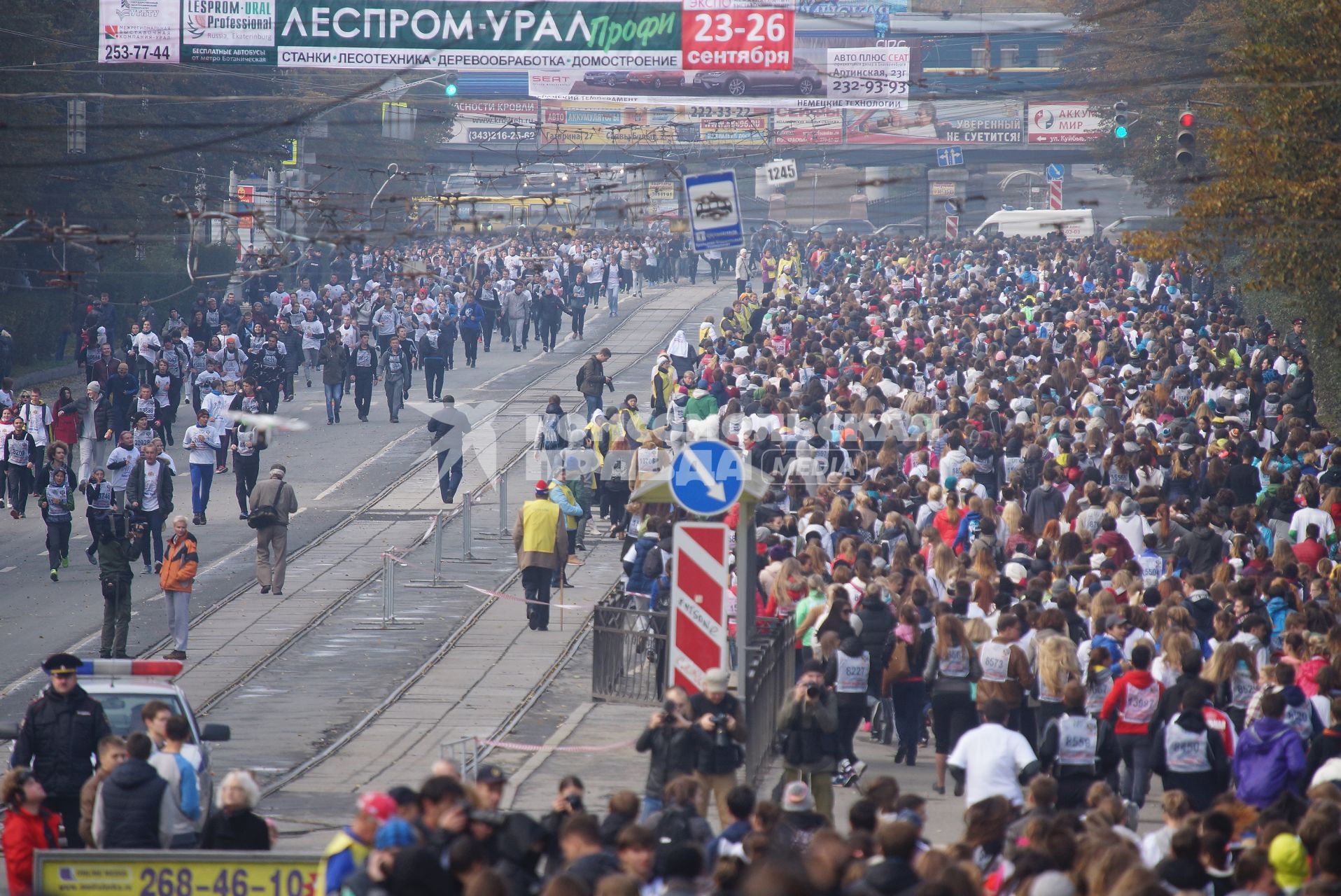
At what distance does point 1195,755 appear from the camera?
11539 mm

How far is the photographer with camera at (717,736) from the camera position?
11.2 m

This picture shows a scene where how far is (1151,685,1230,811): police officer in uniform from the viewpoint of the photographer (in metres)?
11.5

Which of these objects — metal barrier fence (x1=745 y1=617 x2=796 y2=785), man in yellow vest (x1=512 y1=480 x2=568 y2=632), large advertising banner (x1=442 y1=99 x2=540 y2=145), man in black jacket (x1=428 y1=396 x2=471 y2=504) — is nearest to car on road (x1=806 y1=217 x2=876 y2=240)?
large advertising banner (x1=442 y1=99 x2=540 y2=145)

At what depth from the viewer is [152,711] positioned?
1081 cm

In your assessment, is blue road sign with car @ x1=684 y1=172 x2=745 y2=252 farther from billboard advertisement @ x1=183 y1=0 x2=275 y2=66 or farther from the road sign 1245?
billboard advertisement @ x1=183 y1=0 x2=275 y2=66

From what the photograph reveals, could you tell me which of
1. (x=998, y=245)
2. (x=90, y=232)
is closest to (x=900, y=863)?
(x=90, y=232)

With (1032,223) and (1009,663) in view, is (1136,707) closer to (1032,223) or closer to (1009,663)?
(1009,663)

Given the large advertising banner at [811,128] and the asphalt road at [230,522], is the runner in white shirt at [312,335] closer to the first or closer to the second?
the asphalt road at [230,522]

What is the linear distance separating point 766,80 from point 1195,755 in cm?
3674

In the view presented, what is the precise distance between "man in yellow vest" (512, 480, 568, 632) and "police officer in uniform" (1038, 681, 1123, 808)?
8.42 metres

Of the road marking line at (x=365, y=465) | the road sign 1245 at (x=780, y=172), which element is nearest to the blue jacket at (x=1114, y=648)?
the road marking line at (x=365, y=465)

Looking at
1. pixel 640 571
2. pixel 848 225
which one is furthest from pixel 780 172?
pixel 848 225

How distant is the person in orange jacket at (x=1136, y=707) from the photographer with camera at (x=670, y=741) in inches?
120

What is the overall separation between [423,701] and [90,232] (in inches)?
209
